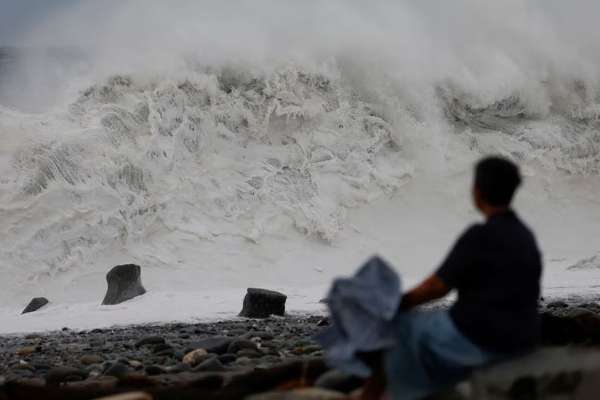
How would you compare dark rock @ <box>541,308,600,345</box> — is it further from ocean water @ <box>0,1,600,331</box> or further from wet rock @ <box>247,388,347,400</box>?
ocean water @ <box>0,1,600,331</box>

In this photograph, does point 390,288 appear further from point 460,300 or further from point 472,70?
point 472,70

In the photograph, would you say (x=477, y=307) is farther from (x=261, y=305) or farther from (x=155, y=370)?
(x=261, y=305)

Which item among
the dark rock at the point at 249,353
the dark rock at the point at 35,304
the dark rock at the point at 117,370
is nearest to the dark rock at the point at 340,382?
the dark rock at the point at 117,370

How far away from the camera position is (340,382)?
12.7 ft

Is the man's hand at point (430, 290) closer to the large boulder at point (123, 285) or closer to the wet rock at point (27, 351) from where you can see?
the wet rock at point (27, 351)

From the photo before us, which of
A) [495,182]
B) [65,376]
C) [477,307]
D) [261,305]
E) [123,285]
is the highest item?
[495,182]

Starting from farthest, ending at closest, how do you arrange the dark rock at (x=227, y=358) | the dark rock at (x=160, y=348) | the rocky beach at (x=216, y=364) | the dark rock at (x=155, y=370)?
1. the dark rock at (x=160, y=348)
2. the dark rock at (x=227, y=358)
3. the dark rock at (x=155, y=370)
4. the rocky beach at (x=216, y=364)

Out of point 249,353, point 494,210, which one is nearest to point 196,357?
point 249,353

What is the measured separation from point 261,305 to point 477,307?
740 cm

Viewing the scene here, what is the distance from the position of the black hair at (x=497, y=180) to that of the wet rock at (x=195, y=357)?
9.93ft

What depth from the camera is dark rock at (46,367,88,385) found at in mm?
5376

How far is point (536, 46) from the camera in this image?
23500 millimetres

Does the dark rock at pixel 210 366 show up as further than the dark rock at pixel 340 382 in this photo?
Yes

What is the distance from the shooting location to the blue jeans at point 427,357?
3.31m
